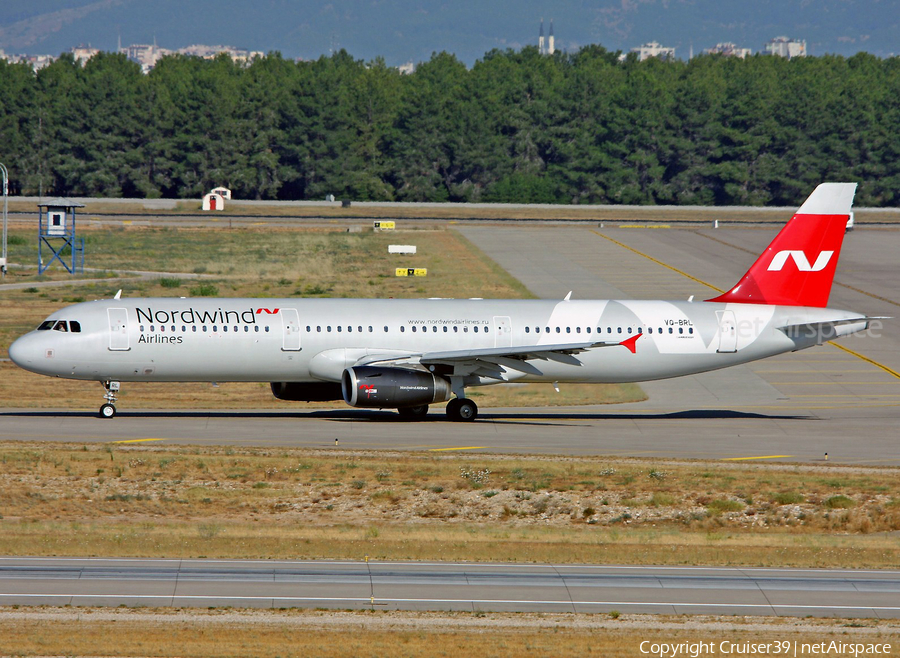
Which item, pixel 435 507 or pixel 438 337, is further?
pixel 438 337

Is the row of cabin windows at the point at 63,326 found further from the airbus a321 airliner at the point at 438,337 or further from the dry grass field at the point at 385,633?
the dry grass field at the point at 385,633

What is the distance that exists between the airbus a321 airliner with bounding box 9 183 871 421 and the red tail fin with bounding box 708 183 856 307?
0.04 m

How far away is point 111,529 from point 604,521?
482 inches

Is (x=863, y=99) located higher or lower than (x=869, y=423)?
higher

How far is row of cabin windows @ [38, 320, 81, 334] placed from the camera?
38.9 metres

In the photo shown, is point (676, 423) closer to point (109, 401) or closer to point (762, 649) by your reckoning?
point (109, 401)

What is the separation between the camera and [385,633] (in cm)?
1897

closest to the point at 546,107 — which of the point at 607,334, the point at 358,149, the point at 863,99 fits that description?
the point at 358,149

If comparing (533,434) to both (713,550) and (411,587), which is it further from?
(411,587)

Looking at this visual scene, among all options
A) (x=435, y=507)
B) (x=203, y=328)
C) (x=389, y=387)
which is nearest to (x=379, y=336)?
(x=389, y=387)

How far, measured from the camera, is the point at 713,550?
25.5 m

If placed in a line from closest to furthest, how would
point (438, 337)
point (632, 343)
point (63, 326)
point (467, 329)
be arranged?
1. point (63, 326)
2. point (438, 337)
3. point (467, 329)
4. point (632, 343)

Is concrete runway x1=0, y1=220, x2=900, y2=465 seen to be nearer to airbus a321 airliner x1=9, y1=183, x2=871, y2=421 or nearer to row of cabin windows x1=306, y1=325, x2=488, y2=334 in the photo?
airbus a321 airliner x1=9, y1=183, x2=871, y2=421

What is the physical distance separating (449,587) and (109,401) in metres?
22.6
